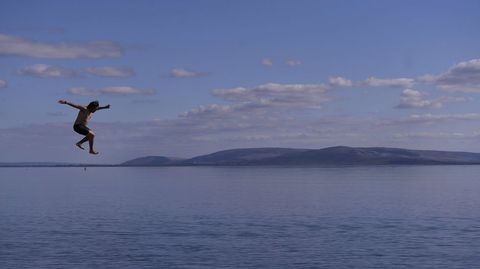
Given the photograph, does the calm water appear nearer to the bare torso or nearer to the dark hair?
the bare torso

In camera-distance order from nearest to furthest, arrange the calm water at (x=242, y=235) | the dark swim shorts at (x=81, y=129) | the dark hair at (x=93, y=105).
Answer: the dark hair at (x=93, y=105)
the dark swim shorts at (x=81, y=129)
the calm water at (x=242, y=235)

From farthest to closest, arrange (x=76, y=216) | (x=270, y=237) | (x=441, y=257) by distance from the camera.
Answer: (x=76, y=216) < (x=270, y=237) < (x=441, y=257)

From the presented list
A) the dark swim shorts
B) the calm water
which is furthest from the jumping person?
the calm water

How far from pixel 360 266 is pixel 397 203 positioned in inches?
2600

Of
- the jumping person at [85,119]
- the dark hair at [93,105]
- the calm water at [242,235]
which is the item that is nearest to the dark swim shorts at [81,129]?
the jumping person at [85,119]

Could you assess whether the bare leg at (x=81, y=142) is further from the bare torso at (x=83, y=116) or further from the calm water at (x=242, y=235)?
the calm water at (x=242, y=235)

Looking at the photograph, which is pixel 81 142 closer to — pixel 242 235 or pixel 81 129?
pixel 81 129

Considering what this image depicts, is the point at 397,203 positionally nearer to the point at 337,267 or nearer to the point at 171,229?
the point at 171,229

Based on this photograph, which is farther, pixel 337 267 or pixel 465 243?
pixel 465 243

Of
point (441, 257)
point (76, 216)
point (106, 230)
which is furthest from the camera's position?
point (76, 216)

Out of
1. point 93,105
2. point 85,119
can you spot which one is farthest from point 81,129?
point 93,105

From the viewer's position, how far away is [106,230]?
267 feet

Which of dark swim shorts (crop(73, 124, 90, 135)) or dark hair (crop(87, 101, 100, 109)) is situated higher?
dark hair (crop(87, 101, 100, 109))

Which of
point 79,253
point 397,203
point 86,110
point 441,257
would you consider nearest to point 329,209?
point 397,203
